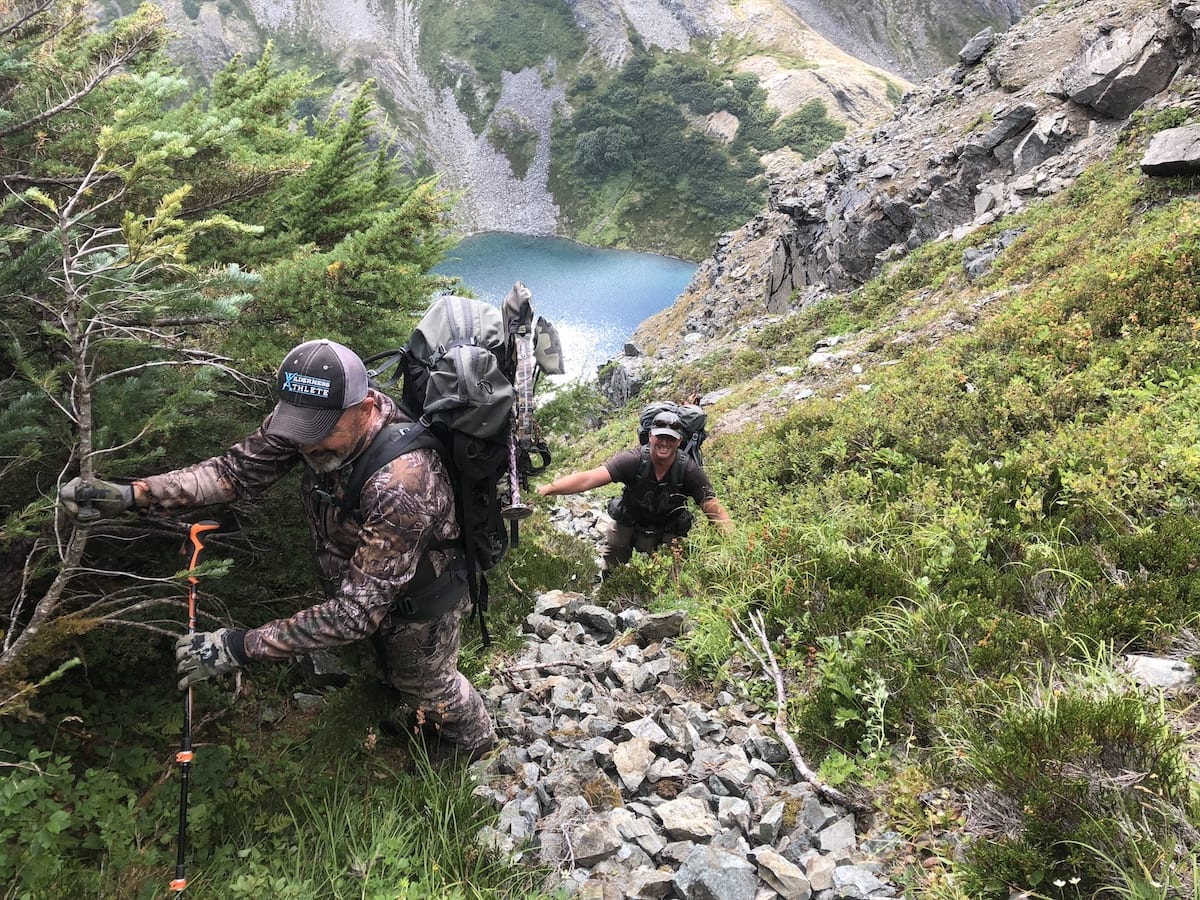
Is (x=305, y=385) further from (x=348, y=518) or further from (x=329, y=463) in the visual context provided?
(x=348, y=518)

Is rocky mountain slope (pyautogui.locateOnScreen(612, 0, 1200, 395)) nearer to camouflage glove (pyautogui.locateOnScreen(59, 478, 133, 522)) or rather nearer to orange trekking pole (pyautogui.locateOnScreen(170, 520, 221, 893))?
orange trekking pole (pyautogui.locateOnScreen(170, 520, 221, 893))

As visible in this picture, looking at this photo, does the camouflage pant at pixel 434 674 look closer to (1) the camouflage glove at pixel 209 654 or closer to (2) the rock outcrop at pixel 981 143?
(1) the camouflage glove at pixel 209 654

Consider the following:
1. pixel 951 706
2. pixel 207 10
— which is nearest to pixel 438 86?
pixel 207 10

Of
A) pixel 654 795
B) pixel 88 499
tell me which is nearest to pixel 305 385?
pixel 88 499

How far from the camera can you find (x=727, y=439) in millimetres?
13008

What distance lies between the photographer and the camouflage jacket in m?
3.10

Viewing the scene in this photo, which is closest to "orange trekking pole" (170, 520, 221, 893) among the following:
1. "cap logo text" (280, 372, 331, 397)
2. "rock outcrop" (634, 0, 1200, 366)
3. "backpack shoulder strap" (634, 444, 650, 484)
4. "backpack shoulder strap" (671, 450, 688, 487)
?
"cap logo text" (280, 372, 331, 397)

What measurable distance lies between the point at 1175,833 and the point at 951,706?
108cm

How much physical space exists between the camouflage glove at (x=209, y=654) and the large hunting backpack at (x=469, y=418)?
764 mm

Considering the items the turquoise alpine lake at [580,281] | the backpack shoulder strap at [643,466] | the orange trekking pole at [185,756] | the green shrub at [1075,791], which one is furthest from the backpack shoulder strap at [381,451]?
the turquoise alpine lake at [580,281]

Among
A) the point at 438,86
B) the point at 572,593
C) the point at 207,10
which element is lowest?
the point at 572,593

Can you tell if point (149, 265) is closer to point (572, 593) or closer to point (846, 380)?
point (572, 593)

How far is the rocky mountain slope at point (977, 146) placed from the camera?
20.5m

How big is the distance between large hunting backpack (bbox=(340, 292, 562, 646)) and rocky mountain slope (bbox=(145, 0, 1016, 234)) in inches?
4807
